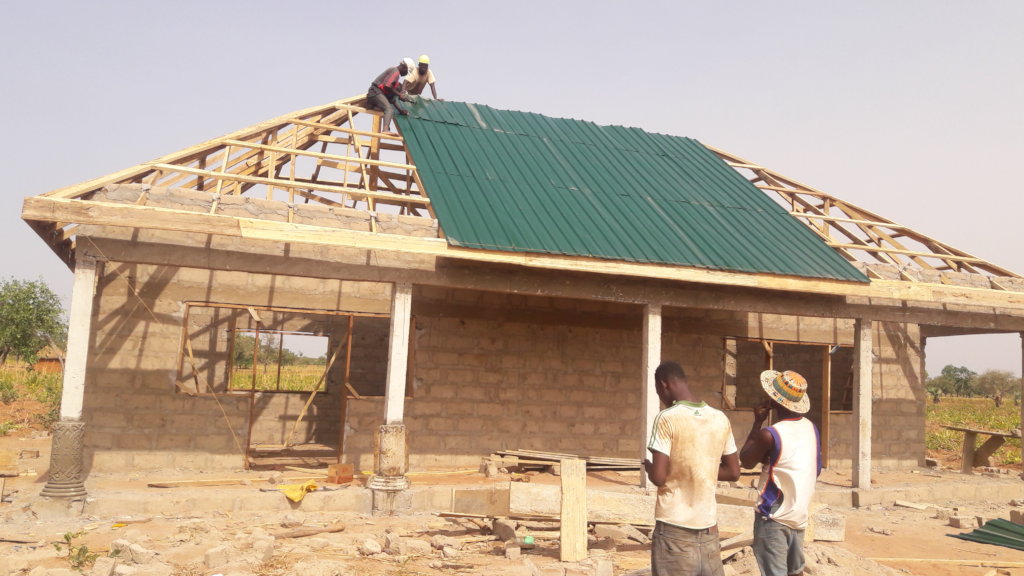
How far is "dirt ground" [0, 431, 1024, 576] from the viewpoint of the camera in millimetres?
6395

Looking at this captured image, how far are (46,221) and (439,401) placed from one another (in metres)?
5.93

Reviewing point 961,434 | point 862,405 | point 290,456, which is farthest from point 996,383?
point 290,456

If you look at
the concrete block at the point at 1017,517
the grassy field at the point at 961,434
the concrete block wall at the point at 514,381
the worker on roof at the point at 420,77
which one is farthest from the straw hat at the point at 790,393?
the grassy field at the point at 961,434

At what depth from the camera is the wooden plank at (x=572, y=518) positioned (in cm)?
670

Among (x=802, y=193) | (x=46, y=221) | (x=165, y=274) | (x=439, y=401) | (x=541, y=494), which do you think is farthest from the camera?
(x=802, y=193)

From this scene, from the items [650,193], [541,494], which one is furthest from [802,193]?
[541,494]

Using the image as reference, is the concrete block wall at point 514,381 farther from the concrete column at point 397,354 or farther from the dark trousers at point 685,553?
the dark trousers at point 685,553

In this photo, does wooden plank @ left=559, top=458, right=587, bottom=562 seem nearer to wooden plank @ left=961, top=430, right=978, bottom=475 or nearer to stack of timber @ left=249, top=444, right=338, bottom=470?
stack of timber @ left=249, top=444, right=338, bottom=470

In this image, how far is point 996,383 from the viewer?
65.2 m

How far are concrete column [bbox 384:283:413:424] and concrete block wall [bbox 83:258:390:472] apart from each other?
276 cm

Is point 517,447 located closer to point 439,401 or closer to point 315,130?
point 439,401

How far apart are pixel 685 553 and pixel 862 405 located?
9181mm

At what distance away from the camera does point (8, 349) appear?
32375mm

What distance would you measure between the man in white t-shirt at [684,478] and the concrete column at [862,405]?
8.86 meters
